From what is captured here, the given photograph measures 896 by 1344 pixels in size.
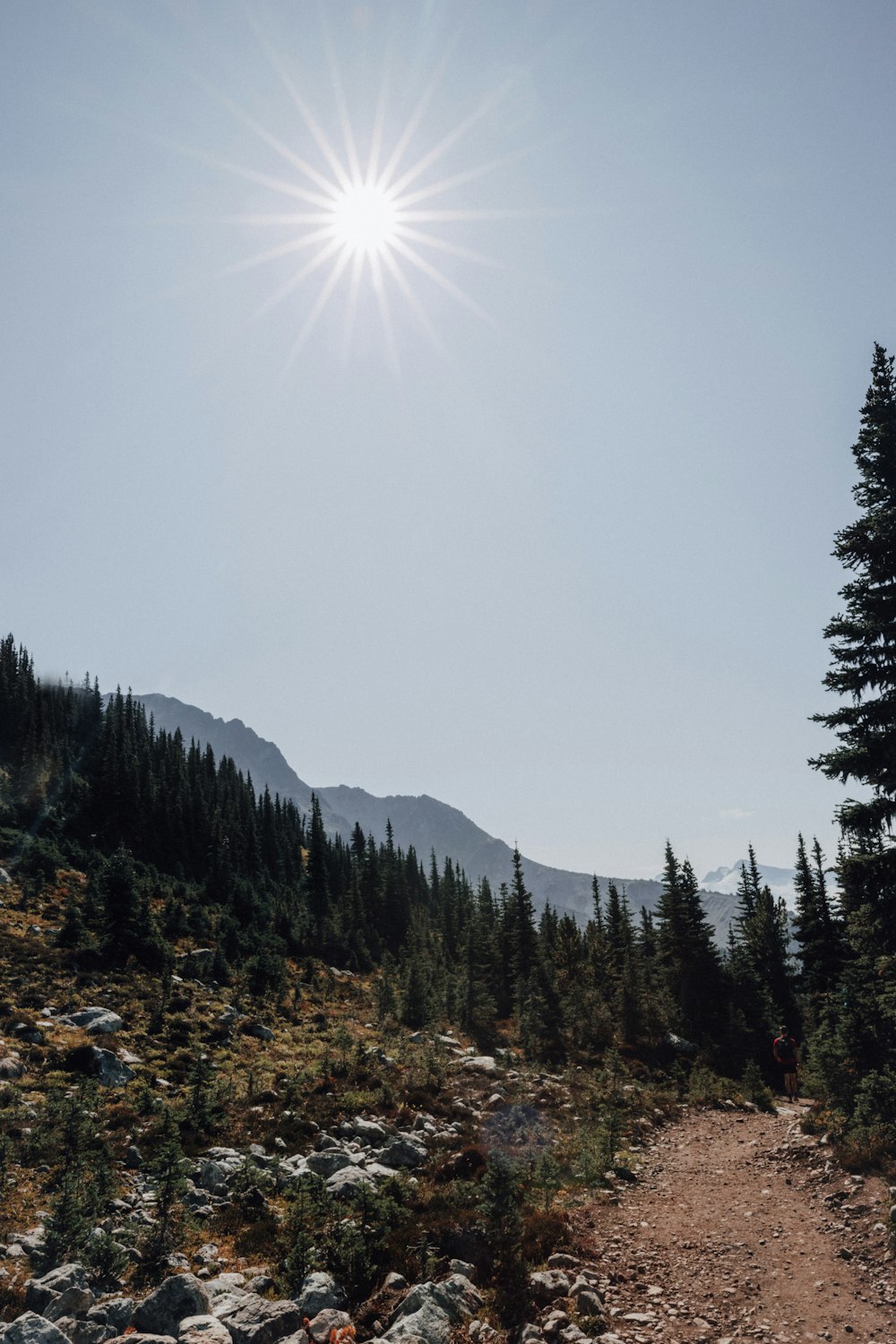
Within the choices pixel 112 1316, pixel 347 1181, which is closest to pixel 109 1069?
pixel 347 1181

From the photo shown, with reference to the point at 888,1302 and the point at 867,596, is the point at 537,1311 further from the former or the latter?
the point at 867,596

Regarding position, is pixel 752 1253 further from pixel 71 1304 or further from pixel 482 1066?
pixel 482 1066

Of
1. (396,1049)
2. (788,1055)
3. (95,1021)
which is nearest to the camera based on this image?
(95,1021)

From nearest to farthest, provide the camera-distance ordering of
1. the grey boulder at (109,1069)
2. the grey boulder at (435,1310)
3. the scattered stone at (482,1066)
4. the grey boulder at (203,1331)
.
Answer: the grey boulder at (203,1331) < the grey boulder at (435,1310) < the grey boulder at (109,1069) < the scattered stone at (482,1066)

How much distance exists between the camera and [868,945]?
14.7 m

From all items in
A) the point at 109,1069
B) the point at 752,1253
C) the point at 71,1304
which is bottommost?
the point at 752,1253

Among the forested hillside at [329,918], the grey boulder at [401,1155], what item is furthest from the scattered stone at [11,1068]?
the forested hillside at [329,918]

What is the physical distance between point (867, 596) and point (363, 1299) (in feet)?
56.6

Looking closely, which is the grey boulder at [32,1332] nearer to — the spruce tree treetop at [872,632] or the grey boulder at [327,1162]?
the grey boulder at [327,1162]

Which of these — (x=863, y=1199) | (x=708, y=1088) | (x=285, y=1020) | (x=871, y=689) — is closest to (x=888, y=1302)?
(x=863, y=1199)

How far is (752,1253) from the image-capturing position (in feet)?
36.9

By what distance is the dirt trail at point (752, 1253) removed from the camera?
9055 mm

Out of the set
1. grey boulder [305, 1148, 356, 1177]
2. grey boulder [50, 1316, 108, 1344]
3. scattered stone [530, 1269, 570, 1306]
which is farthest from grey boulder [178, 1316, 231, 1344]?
grey boulder [305, 1148, 356, 1177]

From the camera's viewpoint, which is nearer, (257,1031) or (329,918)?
(257,1031)
